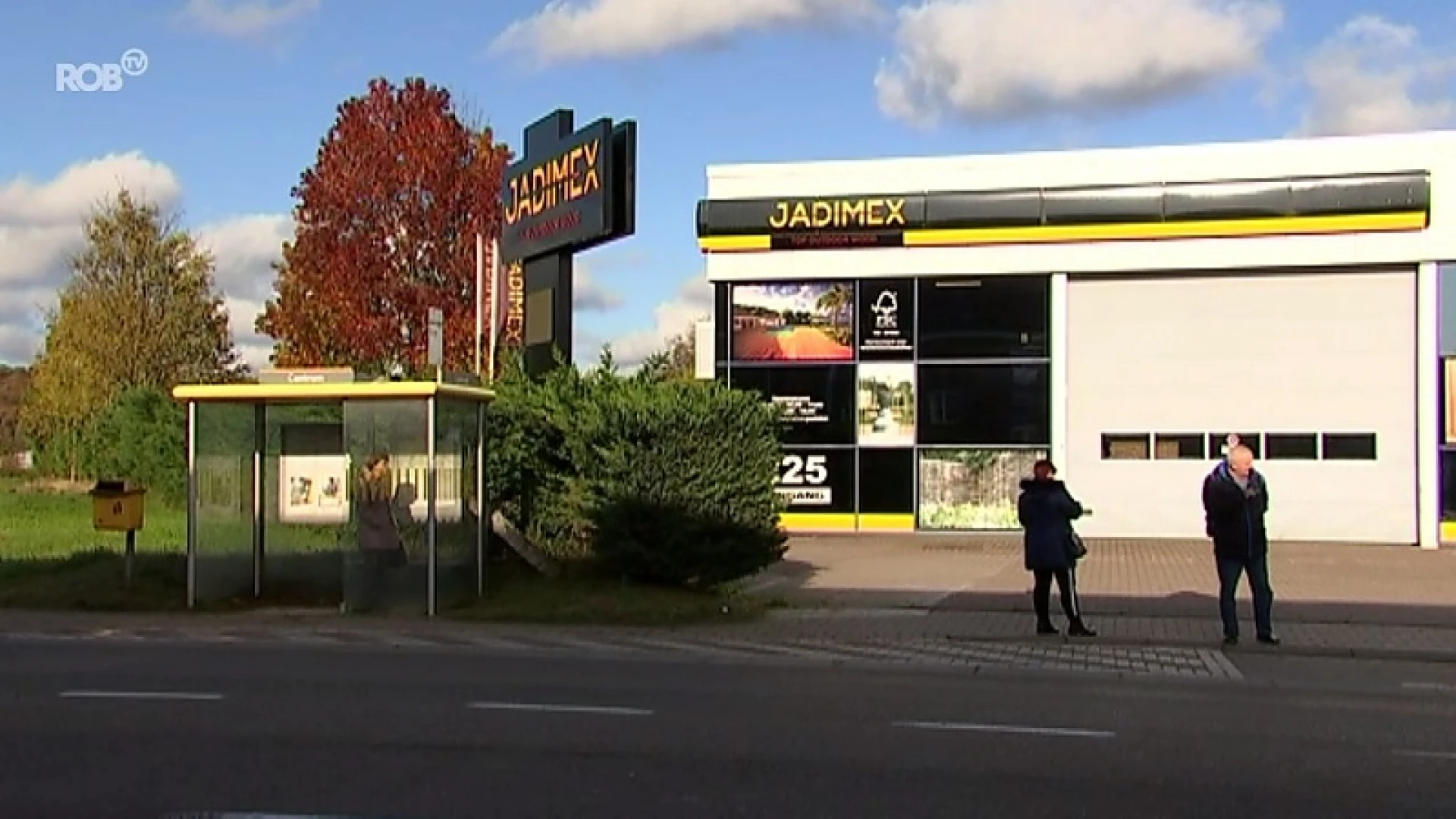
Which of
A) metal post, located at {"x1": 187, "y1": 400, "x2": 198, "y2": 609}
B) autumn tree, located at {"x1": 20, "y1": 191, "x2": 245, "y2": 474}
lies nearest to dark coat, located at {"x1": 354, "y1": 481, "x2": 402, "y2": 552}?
metal post, located at {"x1": 187, "y1": 400, "x2": 198, "y2": 609}

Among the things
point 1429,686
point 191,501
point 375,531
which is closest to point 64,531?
point 191,501

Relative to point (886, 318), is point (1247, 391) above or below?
below

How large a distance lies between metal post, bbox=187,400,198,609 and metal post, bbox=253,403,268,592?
0.98 m

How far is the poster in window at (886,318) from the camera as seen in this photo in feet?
92.1

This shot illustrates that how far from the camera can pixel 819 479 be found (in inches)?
1115

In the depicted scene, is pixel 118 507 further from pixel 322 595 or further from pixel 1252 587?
pixel 1252 587

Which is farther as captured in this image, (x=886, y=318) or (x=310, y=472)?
(x=886, y=318)

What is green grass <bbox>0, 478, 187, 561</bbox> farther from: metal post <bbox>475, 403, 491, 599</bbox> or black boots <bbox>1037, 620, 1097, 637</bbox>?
black boots <bbox>1037, 620, 1097, 637</bbox>

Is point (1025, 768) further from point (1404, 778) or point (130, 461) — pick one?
point (130, 461)

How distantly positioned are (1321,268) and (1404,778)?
20.2 m

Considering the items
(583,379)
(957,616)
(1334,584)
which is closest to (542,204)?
(583,379)

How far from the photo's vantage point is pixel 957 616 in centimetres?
1570

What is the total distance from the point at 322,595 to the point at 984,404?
46.0 feet

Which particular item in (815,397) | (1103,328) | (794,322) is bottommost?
(815,397)
